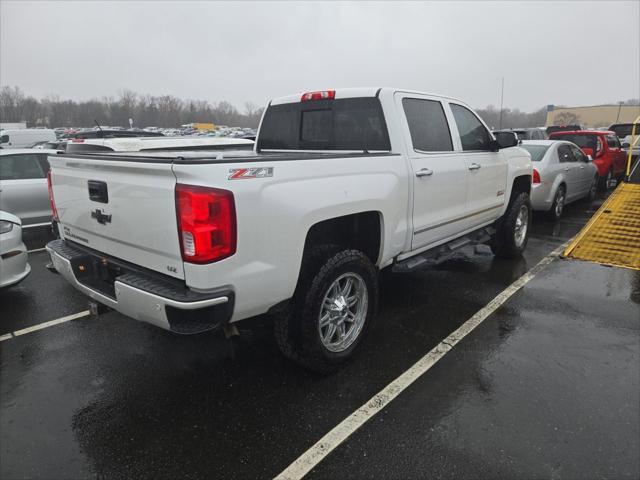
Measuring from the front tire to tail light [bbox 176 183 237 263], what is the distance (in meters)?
0.79

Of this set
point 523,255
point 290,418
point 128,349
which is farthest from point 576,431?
point 523,255

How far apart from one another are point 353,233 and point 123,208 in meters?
1.68

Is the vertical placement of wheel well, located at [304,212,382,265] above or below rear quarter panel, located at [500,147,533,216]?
below

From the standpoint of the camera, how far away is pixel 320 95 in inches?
163

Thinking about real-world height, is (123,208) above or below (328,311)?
above

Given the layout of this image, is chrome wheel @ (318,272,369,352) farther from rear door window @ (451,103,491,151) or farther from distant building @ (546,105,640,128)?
distant building @ (546,105,640,128)

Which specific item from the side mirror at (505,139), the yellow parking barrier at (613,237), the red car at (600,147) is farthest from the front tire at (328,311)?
the red car at (600,147)

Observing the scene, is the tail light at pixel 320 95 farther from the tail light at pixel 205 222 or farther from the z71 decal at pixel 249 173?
the tail light at pixel 205 222

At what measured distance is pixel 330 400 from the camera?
2961mm

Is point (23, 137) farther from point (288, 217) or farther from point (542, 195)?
point (288, 217)

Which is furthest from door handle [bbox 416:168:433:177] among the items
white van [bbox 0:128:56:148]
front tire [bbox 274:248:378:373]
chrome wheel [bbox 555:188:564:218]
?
white van [bbox 0:128:56:148]

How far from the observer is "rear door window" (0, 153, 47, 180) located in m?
7.16

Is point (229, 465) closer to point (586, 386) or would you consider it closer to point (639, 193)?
point (586, 386)

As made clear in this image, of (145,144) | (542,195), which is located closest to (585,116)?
(542,195)
